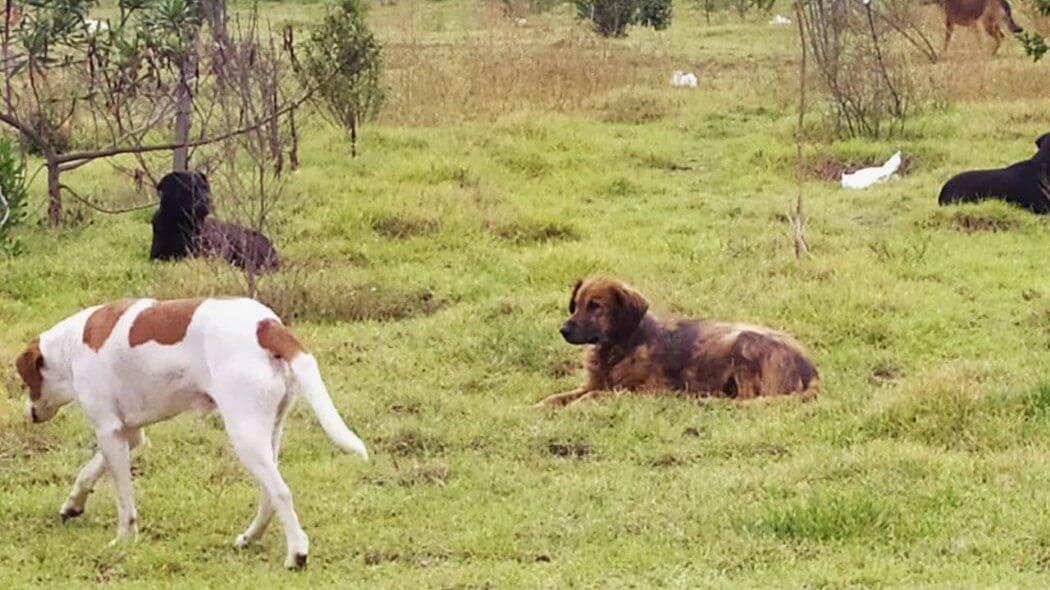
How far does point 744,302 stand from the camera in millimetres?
10219

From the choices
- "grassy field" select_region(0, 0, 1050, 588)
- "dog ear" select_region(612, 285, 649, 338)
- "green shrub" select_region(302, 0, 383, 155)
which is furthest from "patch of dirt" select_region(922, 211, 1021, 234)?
"green shrub" select_region(302, 0, 383, 155)

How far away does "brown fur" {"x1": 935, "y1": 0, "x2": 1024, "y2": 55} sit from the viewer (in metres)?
22.4

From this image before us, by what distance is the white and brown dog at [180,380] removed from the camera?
5629 mm

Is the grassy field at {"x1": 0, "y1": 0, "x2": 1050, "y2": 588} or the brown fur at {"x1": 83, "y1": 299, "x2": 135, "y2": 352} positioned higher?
the brown fur at {"x1": 83, "y1": 299, "x2": 135, "y2": 352}

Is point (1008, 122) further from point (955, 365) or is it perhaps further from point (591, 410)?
point (591, 410)

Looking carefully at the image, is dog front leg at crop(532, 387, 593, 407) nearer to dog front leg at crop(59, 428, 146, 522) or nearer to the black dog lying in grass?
dog front leg at crop(59, 428, 146, 522)

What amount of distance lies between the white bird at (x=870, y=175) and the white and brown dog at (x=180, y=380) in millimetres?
9304

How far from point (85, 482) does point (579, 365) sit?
11.7 ft

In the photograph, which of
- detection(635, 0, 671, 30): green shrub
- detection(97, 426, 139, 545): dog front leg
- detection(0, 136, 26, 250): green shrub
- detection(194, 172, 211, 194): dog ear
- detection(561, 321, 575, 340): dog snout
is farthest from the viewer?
detection(635, 0, 671, 30): green shrub

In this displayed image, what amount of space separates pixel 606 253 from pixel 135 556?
20.7 ft

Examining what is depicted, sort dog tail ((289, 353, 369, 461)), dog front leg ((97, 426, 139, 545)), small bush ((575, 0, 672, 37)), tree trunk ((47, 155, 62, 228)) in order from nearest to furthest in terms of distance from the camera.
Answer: dog tail ((289, 353, 369, 461)), dog front leg ((97, 426, 139, 545)), tree trunk ((47, 155, 62, 228)), small bush ((575, 0, 672, 37))

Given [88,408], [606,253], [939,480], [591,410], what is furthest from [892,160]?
[88,408]

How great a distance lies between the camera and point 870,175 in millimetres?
14477

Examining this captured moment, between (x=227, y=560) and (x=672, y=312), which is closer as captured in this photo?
(x=227, y=560)
